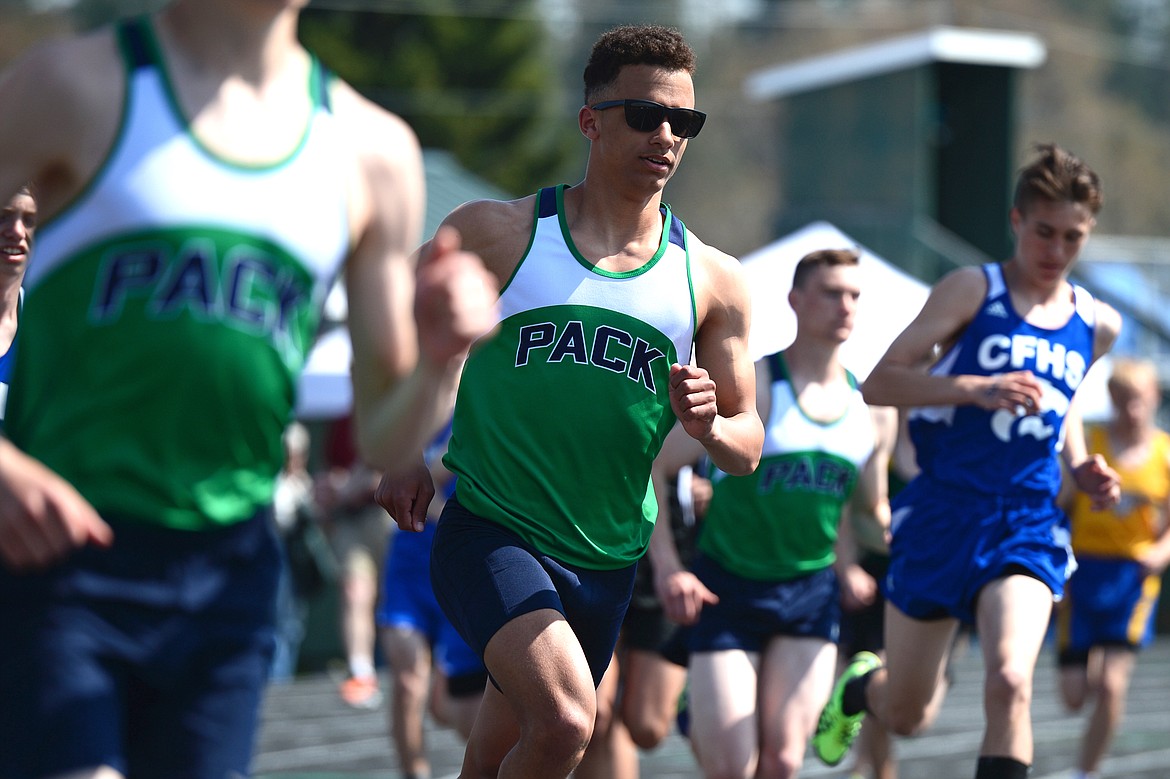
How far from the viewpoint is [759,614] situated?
22.7 feet

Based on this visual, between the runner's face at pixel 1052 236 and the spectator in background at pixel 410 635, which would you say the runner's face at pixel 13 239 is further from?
the spectator in background at pixel 410 635

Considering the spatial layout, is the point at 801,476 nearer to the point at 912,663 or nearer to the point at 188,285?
the point at 912,663

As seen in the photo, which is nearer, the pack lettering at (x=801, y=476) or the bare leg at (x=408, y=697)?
the pack lettering at (x=801, y=476)

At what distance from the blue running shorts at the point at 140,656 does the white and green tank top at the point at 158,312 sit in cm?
10

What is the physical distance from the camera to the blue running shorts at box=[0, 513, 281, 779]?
295cm

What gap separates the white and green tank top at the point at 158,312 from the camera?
118 inches

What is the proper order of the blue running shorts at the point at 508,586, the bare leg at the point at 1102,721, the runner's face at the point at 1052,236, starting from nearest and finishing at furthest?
the blue running shorts at the point at 508,586 → the runner's face at the point at 1052,236 → the bare leg at the point at 1102,721

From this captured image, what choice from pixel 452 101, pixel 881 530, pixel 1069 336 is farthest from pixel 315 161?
pixel 452 101

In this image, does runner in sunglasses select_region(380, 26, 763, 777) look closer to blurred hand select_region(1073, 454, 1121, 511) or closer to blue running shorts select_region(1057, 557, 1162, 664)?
blurred hand select_region(1073, 454, 1121, 511)

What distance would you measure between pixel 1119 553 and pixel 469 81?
42527 millimetres

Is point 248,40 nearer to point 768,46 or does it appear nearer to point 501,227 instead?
point 501,227

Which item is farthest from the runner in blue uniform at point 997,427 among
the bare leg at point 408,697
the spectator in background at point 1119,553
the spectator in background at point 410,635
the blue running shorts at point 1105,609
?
the blue running shorts at point 1105,609

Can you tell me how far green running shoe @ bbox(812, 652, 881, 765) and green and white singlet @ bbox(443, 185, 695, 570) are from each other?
2.95 meters

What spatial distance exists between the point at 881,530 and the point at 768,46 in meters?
47.8
